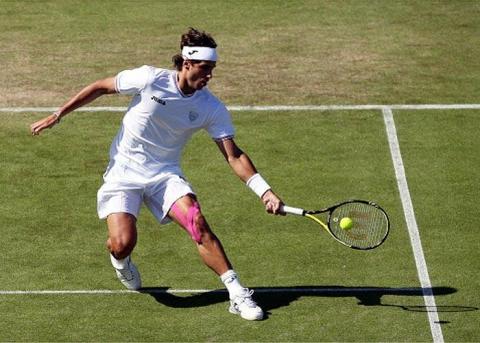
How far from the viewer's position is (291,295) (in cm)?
1427

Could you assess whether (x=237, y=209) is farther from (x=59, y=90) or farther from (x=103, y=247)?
(x=59, y=90)

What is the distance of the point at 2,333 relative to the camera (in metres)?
13.3

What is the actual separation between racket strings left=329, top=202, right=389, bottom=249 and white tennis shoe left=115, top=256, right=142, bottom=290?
1.97m

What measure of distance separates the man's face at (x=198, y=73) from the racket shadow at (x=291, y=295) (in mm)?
2015

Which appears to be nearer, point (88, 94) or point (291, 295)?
point (88, 94)

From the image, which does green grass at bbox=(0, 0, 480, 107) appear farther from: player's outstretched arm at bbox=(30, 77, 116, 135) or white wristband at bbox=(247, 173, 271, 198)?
white wristband at bbox=(247, 173, 271, 198)

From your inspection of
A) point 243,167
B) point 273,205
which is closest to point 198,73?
point 243,167

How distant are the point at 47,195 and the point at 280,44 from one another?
6.75 meters

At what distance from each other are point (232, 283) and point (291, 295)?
0.83m

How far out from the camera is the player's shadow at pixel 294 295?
14031 mm

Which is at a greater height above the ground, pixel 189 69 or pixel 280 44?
pixel 189 69

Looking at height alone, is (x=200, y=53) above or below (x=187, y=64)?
above

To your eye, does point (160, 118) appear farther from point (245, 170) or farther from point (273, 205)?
point (273, 205)

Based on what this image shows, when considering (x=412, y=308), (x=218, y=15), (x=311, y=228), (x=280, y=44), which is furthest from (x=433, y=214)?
(x=218, y=15)
